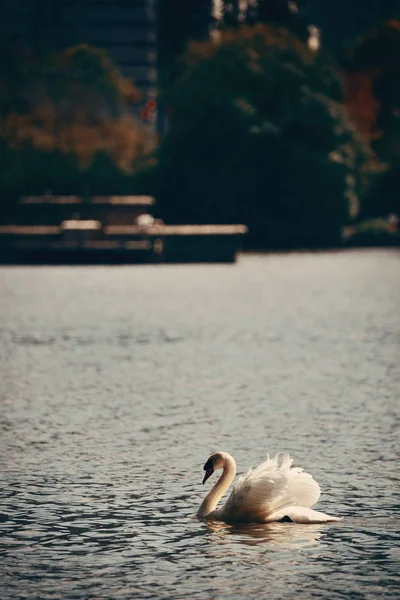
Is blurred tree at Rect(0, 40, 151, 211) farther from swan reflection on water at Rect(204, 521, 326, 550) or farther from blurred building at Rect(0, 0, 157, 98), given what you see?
swan reflection on water at Rect(204, 521, 326, 550)

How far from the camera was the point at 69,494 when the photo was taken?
13383 millimetres

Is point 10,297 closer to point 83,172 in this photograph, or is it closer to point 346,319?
point 346,319

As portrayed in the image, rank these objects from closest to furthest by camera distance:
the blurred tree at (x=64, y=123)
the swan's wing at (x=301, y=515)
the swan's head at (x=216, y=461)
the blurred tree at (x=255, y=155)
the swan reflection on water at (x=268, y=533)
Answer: the swan reflection on water at (x=268, y=533) → the swan's wing at (x=301, y=515) → the swan's head at (x=216, y=461) → the blurred tree at (x=255, y=155) → the blurred tree at (x=64, y=123)

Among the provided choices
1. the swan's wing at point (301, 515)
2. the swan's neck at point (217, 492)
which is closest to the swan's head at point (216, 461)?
the swan's neck at point (217, 492)

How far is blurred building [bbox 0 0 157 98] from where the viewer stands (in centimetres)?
8556

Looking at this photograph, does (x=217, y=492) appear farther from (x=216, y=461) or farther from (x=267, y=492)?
(x=267, y=492)

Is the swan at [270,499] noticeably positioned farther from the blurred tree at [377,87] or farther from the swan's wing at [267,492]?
the blurred tree at [377,87]

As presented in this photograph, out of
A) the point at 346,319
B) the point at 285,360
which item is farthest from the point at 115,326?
the point at 285,360

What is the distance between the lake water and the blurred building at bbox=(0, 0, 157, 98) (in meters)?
49.7

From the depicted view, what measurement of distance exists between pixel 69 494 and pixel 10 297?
96.5 ft

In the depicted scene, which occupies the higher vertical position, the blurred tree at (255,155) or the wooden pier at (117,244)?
the blurred tree at (255,155)

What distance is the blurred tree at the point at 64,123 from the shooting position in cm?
7525

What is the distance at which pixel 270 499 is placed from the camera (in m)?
12.1

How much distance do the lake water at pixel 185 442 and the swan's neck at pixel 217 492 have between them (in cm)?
20
